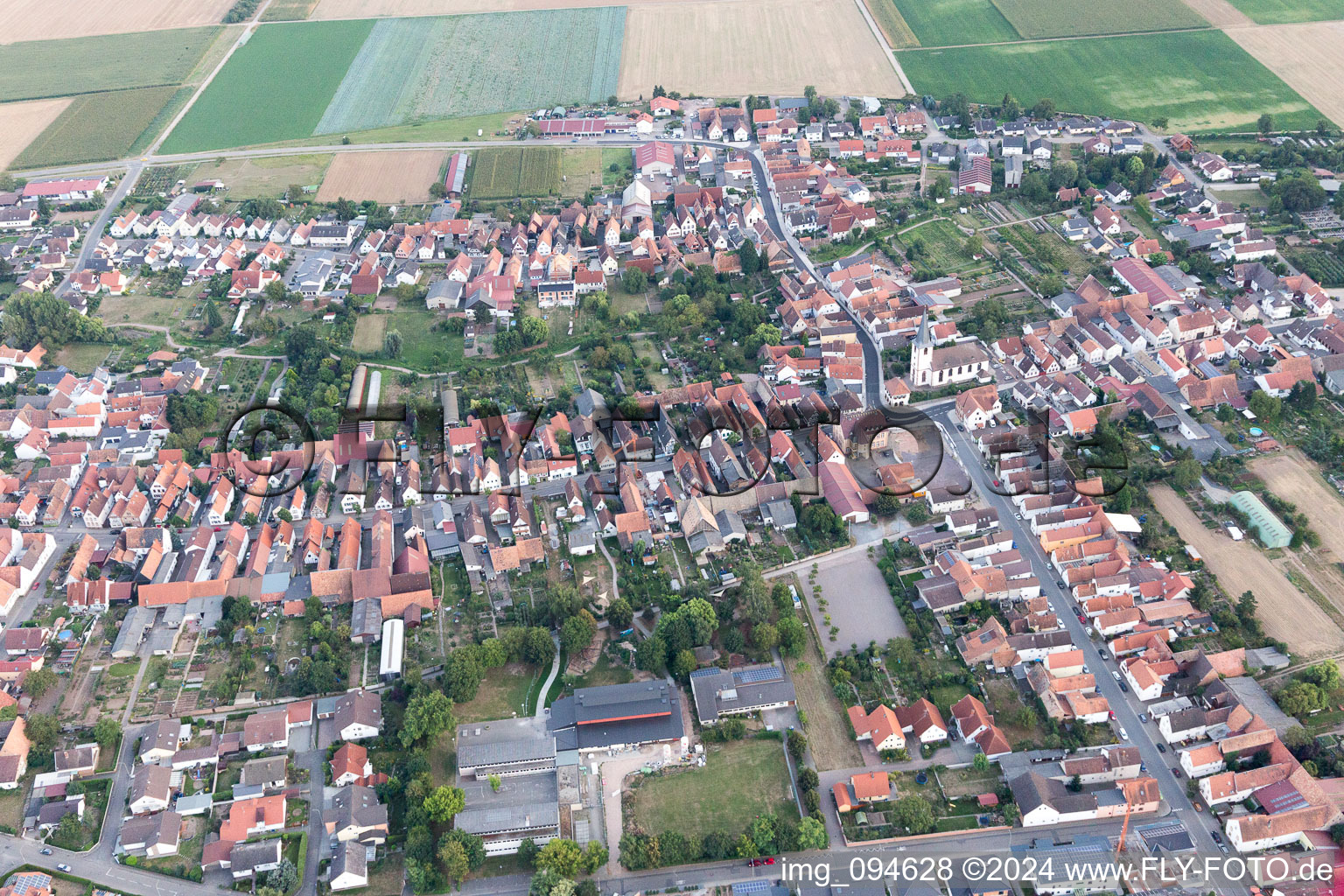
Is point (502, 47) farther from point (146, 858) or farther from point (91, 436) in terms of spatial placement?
point (146, 858)

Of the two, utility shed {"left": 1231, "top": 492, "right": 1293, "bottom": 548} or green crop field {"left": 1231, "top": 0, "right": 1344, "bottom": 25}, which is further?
green crop field {"left": 1231, "top": 0, "right": 1344, "bottom": 25}

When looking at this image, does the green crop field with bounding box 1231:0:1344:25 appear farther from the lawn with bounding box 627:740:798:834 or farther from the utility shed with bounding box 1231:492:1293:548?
the lawn with bounding box 627:740:798:834

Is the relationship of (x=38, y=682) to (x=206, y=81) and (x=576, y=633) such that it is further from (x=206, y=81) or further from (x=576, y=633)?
(x=206, y=81)

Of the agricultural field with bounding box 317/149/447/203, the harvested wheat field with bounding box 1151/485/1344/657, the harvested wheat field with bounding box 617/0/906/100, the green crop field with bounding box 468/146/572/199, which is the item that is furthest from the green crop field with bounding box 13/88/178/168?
the harvested wheat field with bounding box 1151/485/1344/657

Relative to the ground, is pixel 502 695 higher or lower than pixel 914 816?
lower

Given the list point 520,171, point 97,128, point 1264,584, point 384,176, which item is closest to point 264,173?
point 384,176

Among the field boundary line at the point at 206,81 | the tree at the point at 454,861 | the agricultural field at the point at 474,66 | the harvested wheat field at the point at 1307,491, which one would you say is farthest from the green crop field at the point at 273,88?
the harvested wheat field at the point at 1307,491
